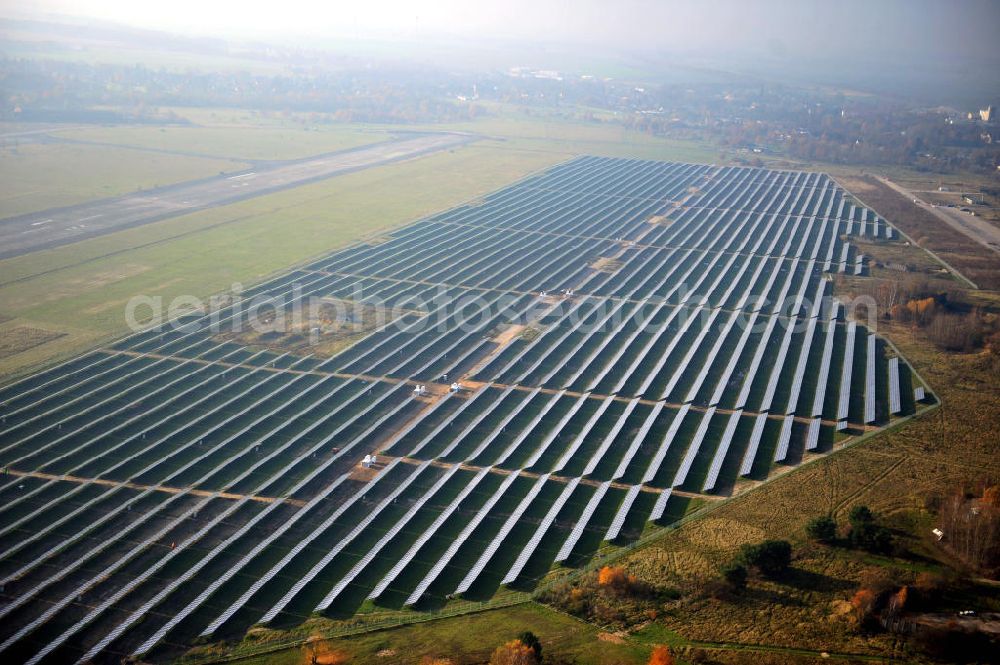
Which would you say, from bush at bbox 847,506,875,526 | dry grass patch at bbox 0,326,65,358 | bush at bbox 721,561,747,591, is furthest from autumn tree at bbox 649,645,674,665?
dry grass patch at bbox 0,326,65,358

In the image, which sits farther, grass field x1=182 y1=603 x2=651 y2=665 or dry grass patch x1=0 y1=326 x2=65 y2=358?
dry grass patch x1=0 y1=326 x2=65 y2=358

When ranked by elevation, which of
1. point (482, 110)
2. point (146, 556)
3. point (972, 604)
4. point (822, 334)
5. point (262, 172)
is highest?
point (482, 110)

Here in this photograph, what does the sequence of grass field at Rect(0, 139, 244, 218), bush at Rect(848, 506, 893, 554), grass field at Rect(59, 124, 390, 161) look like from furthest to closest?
grass field at Rect(59, 124, 390, 161) < grass field at Rect(0, 139, 244, 218) < bush at Rect(848, 506, 893, 554)

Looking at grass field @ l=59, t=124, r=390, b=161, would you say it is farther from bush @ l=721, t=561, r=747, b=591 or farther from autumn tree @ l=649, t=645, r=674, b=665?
autumn tree @ l=649, t=645, r=674, b=665

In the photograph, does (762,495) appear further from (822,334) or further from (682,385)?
(822,334)

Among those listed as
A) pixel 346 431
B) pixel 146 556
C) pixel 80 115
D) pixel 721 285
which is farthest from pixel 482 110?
pixel 146 556

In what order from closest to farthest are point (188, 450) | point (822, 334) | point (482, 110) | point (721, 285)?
point (188, 450) → point (822, 334) → point (721, 285) → point (482, 110)

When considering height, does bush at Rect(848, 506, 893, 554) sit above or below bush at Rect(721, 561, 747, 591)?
above
